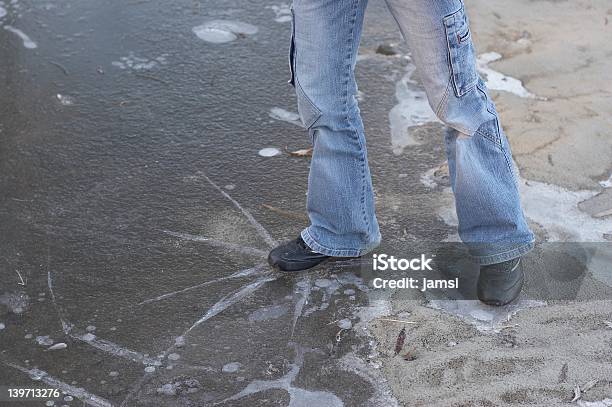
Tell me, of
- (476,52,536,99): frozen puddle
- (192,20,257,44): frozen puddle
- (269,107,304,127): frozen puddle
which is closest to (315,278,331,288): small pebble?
(269,107,304,127): frozen puddle

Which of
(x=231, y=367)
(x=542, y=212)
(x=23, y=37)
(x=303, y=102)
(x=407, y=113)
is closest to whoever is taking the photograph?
(x=231, y=367)

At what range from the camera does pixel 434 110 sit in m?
2.84

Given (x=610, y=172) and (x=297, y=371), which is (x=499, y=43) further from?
(x=297, y=371)

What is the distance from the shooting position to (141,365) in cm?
276

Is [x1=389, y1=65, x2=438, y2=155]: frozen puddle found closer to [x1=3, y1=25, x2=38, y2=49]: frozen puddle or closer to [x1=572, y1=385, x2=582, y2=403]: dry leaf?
[x1=572, y1=385, x2=582, y2=403]: dry leaf

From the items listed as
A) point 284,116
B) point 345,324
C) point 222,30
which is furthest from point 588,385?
point 222,30

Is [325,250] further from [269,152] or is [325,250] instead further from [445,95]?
[269,152]

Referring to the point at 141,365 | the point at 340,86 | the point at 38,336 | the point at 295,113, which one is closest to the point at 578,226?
the point at 340,86

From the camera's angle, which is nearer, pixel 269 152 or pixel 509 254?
pixel 509 254

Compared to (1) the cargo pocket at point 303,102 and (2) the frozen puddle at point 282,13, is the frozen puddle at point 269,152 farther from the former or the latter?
(2) the frozen puddle at point 282,13

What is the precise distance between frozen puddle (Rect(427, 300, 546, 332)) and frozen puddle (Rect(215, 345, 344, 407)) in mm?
548

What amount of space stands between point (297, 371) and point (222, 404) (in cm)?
25

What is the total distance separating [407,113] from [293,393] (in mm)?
1789

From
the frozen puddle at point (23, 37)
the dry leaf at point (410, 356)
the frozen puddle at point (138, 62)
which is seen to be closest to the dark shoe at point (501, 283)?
the dry leaf at point (410, 356)
